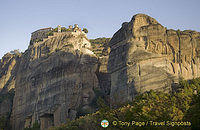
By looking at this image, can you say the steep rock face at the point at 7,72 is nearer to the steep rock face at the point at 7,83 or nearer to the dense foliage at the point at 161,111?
the steep rock face at the point at 7,83

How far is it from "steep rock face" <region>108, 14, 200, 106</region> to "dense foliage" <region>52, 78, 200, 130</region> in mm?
3069

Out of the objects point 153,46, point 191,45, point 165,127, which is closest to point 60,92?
point 153,46

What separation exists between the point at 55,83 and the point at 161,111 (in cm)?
3697

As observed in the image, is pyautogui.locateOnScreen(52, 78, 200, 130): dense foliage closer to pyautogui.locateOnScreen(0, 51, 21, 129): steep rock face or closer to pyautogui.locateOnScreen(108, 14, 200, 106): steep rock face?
pyautogui.locateOnScreen(108, 14, 200, 106): steep rock face

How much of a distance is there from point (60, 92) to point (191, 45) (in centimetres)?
2861

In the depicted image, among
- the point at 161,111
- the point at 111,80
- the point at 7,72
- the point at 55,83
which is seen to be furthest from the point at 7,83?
the point at 161,111

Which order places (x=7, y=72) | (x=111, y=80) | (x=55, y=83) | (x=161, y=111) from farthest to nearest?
(x=7, y=72) < (x=55, y=83) < (x=111, y=80) < (x=161, y=111)

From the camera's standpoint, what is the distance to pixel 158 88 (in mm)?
56500

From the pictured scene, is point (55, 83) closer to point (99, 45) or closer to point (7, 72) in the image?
point (99, 45)

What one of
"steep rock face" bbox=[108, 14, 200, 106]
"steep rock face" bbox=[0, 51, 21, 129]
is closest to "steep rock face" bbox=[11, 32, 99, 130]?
"steep rock face" bbox=[0, 51, 21, 129]

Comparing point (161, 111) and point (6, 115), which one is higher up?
point (6, 115)

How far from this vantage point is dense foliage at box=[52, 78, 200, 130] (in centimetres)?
4250

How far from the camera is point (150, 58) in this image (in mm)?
60281

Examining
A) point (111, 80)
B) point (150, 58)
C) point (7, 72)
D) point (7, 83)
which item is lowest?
point (111, 80)
